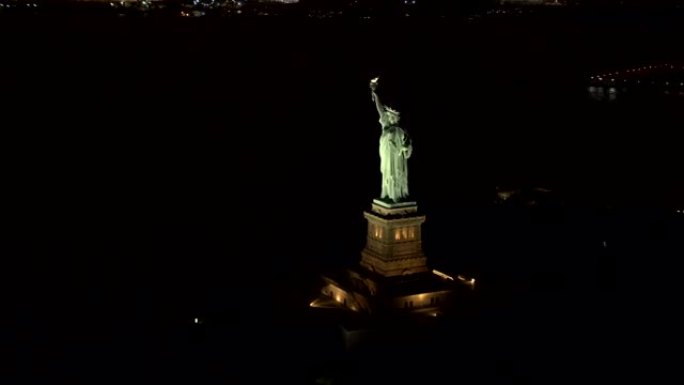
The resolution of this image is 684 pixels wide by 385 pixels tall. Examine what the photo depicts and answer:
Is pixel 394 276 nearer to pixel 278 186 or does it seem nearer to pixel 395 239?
pixel 395 239

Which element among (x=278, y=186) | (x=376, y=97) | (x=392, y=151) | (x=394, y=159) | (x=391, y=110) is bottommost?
(x=278, y=186)

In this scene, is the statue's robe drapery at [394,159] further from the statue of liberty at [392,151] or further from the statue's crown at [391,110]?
the statue's crown at [391,110]

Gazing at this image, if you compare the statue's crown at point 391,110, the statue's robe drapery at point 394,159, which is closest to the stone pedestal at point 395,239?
the statue's robe drapery at point 394,159

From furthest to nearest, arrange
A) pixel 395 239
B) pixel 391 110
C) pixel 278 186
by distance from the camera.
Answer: pixel 278 186 < pixel 395 239 < pixel 391 110

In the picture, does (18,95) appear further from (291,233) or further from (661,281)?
(661,281)

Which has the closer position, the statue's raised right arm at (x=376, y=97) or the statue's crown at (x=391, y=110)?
the statue's crown at (x=391, y=110)

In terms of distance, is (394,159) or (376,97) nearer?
(394,159)

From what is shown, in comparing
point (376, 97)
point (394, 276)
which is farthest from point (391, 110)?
point (394, 276)

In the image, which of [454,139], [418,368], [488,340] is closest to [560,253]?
[488,340]
